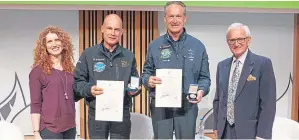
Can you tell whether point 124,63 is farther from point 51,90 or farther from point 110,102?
point 51,90

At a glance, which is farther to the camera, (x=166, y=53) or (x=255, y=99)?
(x=166, y=53)

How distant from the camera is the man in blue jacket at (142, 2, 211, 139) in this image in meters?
2.78

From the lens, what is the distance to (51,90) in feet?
8.91

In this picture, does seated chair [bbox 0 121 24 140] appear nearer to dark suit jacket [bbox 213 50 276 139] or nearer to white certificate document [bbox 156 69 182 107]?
white certificate document [bbox 156 69 182 107]

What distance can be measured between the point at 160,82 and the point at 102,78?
0.46m

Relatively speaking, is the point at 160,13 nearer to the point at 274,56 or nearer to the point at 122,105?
the point at 274,56

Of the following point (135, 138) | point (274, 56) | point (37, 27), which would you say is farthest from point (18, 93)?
Answer: point (274, 56)

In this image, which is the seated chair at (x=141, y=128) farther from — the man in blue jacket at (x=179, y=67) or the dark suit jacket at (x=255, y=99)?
the dark suit jacket at (x=255, y=99)

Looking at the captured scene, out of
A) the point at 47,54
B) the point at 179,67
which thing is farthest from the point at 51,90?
the point at 179,67

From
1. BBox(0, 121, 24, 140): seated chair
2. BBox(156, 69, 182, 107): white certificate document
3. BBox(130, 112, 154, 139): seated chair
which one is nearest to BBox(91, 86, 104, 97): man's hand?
Answer: BBox(156, 69, 182, 107): white certificate document

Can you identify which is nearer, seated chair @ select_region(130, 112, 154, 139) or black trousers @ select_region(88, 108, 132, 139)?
black trousers @ select_region(88, 108, 132, 139)

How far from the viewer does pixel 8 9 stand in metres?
4.36

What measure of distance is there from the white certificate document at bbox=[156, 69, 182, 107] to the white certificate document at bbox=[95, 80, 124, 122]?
293mm

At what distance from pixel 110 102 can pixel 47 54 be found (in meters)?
0.65
